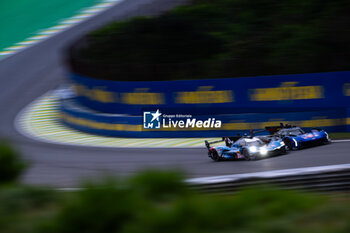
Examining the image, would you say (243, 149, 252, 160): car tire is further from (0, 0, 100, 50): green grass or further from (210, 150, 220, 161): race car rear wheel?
(0, 0, 100, 50): green grass

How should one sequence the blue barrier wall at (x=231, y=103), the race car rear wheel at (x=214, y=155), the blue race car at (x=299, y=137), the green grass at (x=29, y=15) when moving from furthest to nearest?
the green grass at (x=29, y=15) → the blue barrier wall at (x=231, y=103) → the blue race car at (x=299, y=137) → the race car rear wheel at (x=214, y=155)

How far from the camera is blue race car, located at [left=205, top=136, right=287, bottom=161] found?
14156mm

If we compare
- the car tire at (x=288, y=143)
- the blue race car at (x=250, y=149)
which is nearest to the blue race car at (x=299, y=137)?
the car tire at (x=288, y=143)

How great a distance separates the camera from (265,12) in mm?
24984

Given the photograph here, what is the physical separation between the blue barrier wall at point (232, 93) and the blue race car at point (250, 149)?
3840mm

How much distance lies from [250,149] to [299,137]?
180 centimetres

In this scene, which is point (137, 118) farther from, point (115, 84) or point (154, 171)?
point (154, 171)

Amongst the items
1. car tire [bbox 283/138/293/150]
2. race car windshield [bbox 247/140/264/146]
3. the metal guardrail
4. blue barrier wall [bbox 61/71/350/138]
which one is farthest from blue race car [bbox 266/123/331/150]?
the metal guardrail

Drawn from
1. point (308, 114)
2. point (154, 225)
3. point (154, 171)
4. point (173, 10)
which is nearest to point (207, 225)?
point (154, 225)

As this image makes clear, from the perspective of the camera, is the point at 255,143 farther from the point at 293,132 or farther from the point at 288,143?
the point at 293,132

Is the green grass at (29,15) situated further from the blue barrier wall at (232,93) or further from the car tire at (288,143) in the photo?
the car tire at (288,143)

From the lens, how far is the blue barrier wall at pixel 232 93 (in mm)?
17797

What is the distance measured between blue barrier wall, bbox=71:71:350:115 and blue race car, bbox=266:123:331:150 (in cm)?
271

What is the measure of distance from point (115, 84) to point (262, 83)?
5984mm
